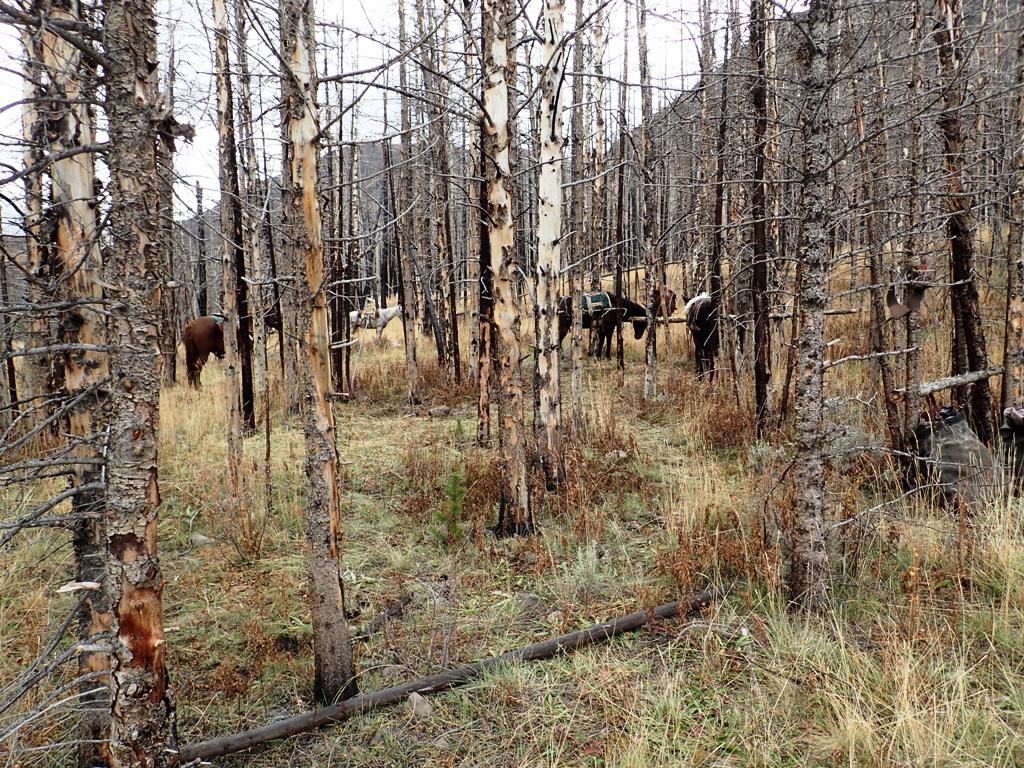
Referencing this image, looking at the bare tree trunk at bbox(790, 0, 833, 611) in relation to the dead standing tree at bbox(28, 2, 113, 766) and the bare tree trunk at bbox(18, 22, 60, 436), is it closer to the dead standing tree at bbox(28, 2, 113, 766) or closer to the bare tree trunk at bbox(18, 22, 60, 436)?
the bare tree trunk at bbox(18, 22, 60, 436)

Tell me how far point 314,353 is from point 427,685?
185 centimetres

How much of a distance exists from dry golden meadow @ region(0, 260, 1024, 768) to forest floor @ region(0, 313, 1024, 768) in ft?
0.05

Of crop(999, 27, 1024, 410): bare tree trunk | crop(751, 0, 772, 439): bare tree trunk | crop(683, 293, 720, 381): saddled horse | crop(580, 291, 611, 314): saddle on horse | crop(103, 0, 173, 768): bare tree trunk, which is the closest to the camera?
crop(103, 0, 173, 768): bare tree trunk

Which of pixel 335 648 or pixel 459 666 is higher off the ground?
pixel 335 648

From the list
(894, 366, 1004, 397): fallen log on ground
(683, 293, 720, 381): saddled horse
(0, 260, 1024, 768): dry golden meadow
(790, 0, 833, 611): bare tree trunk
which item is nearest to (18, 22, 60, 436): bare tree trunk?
(0, 260, 1024, 768): dry golden meadow

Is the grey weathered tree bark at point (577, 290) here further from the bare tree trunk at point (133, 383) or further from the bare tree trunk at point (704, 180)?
the bare tree trunk at point (133, 383)

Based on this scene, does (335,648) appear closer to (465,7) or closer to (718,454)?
(718,454)

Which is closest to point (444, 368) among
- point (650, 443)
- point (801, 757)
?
point (650, 443)

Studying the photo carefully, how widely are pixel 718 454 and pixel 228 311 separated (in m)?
5.47

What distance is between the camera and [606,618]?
3.95m

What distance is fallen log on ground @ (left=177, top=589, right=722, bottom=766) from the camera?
114 inches

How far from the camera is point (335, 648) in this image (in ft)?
10.6

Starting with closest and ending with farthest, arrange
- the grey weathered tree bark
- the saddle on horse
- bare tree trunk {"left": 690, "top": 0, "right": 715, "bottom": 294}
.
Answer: the grey weathered tree bark → bare tree trunk {"left": 690, "top": 0, "right": 715, "bottom": 294} → the saddle on horse

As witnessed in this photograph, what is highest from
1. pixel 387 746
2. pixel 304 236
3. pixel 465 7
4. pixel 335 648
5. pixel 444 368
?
pixel 465 7
